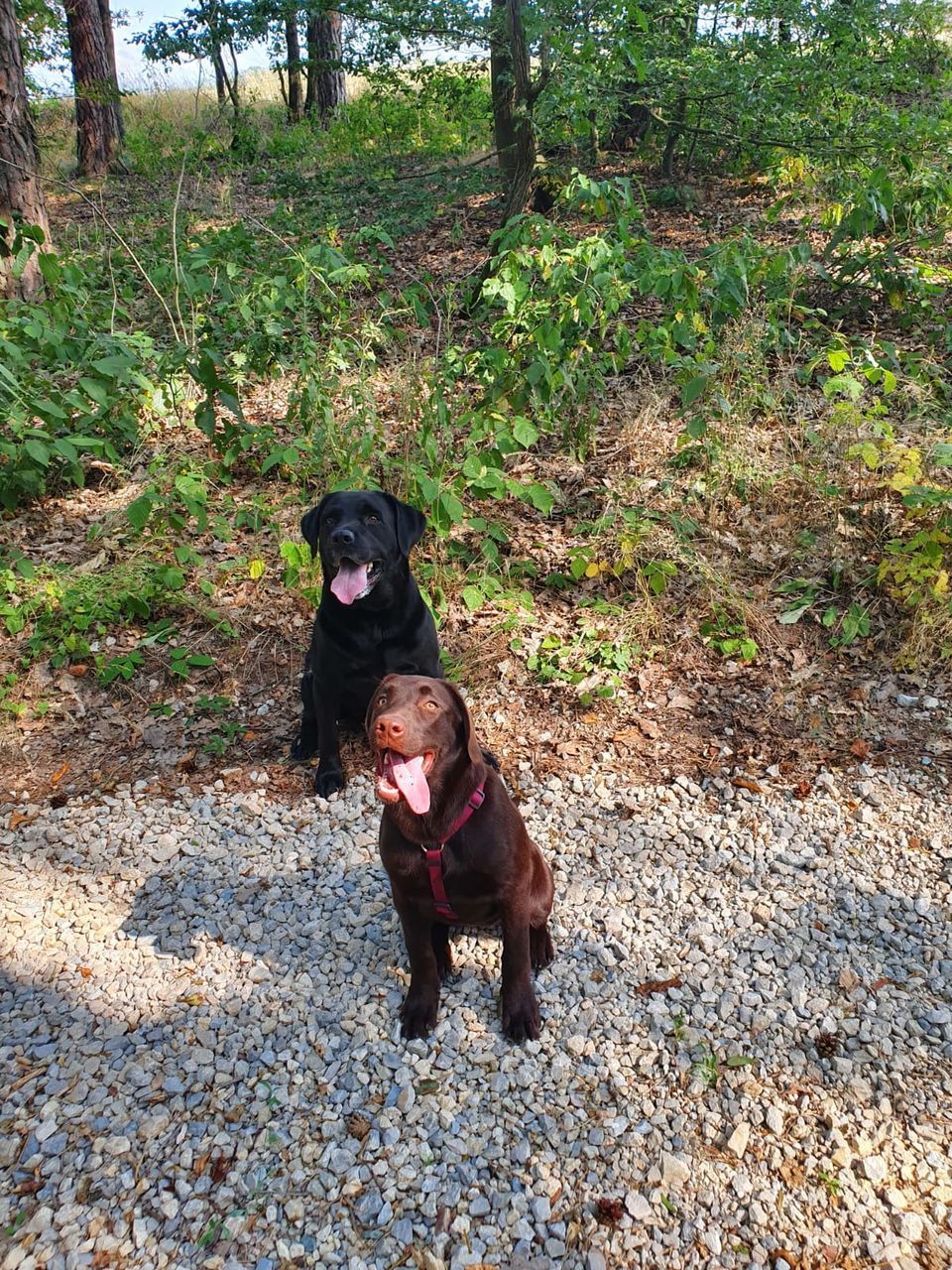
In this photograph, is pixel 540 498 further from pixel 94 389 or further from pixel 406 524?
pixel 94 389

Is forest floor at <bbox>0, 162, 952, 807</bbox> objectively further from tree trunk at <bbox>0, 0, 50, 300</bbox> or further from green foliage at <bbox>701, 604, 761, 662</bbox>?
tree trunk at <bbox>0, 0, 50, 300</bbox>

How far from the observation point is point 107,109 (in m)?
12.0

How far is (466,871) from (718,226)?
7486 millimetres

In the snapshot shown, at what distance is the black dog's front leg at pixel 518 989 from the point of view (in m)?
2.72

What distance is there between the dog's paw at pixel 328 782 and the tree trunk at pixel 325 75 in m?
11.8

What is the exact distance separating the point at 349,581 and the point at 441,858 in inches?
56.1

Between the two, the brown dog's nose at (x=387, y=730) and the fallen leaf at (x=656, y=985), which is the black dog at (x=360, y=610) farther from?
the fallen leaf at (x=656, y=985)

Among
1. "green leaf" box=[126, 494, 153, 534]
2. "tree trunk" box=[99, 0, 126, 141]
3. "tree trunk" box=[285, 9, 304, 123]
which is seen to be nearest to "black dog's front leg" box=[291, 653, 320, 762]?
"green leaf" box=[126, 494, 153, 534]

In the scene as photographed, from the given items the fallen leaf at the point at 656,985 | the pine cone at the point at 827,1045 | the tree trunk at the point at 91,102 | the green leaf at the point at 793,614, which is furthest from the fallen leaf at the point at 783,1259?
the tree trunk at the point at 91,102

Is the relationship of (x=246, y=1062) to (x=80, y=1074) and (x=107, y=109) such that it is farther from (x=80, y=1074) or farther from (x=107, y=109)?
(x=107, y=109)

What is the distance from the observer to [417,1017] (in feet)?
9.12

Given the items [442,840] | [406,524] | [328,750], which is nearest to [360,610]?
[406,524]

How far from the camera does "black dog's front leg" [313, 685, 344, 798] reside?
3.88 m

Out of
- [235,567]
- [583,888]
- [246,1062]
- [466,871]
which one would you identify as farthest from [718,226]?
[246,1062]
